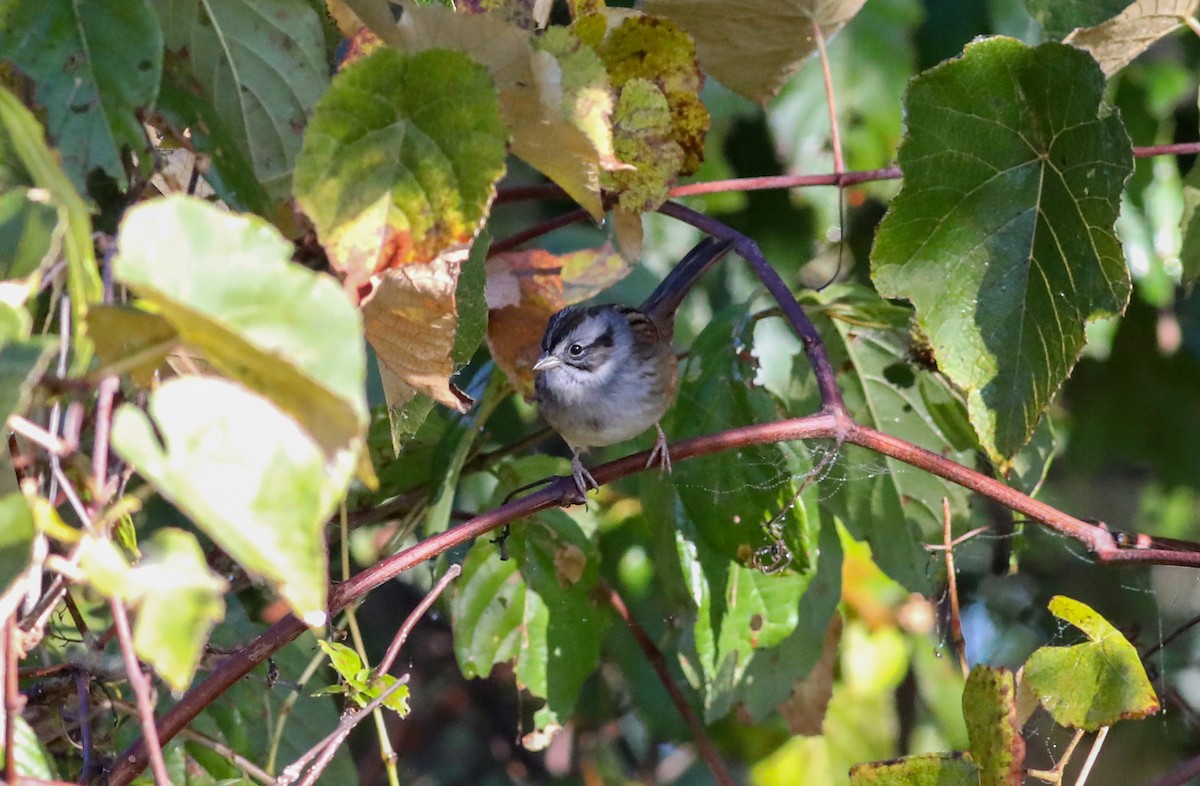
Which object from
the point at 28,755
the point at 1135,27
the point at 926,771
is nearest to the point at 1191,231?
the point at 1135,27

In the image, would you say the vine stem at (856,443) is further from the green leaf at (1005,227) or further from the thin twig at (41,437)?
the thin twig at (41,437)

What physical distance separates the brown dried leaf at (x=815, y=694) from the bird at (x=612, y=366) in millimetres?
719

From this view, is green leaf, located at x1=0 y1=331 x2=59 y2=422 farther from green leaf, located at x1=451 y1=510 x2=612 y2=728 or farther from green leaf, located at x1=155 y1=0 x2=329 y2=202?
green leaf, located at x1=451 y1=510 x2=612 y2=728

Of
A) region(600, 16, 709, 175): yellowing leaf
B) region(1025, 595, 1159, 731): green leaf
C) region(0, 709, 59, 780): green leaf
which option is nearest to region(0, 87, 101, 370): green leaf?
region(0, 709, 59, 780): green leaf

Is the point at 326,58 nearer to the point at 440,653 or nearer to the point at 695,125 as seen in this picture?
the point at 695,125

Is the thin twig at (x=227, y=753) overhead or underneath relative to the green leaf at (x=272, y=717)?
overhead

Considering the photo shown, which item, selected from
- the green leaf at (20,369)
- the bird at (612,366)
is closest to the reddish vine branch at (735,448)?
Result: the green leaf at (20,369)

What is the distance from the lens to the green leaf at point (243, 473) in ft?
2.97

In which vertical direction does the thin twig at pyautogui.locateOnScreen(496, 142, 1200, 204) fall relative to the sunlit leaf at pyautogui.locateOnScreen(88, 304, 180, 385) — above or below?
below

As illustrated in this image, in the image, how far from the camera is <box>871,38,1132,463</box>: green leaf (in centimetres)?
A: 214

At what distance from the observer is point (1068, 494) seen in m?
5.79

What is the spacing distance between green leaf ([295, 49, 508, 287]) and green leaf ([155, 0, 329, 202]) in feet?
0.70

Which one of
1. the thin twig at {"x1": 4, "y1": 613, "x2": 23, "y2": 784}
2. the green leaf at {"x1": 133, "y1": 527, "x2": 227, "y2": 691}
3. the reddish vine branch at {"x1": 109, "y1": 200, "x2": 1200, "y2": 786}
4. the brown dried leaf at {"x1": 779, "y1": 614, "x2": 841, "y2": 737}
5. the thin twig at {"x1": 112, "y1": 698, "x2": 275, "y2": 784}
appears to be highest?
the green leaf at {"x1": 133, "y1": 527, "x2": 227, "y2": 691}

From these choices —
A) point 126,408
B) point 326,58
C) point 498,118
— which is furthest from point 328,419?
point 326,58
